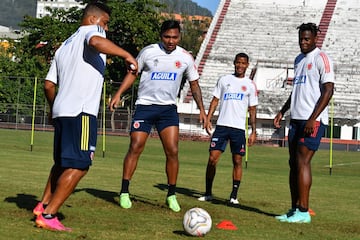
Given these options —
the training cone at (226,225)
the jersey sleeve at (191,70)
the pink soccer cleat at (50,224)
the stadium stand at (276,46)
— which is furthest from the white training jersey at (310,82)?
the stadium stand at (276,46)

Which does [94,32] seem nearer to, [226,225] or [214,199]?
[226,225]

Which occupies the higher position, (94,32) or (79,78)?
(94,32)

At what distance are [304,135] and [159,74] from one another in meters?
1.92

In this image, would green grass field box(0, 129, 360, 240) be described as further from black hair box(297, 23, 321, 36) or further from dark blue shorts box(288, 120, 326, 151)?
black hair box(297, 23, 321, 36)

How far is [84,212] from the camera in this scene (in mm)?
8875

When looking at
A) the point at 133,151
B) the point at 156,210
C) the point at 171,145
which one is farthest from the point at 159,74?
the point at 156,210

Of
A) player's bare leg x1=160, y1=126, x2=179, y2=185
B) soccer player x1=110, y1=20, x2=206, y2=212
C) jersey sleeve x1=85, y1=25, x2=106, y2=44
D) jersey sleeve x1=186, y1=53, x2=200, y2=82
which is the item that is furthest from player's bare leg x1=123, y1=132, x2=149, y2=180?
jersey sleeve x1=85, y1=25, x2=106, y2=44

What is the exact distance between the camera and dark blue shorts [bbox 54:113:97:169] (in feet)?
25.0

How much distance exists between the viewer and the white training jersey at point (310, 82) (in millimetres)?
9375

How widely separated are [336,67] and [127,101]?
74.1 feet

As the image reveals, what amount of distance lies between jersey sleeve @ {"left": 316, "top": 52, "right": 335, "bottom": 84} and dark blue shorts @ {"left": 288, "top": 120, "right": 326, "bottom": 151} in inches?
19.9

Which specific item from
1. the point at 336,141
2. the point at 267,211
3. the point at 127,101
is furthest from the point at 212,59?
the point at 267,211

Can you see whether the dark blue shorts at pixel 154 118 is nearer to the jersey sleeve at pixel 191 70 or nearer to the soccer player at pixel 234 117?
the jersey sleeve at pixel 191 70

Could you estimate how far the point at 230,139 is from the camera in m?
11.9
